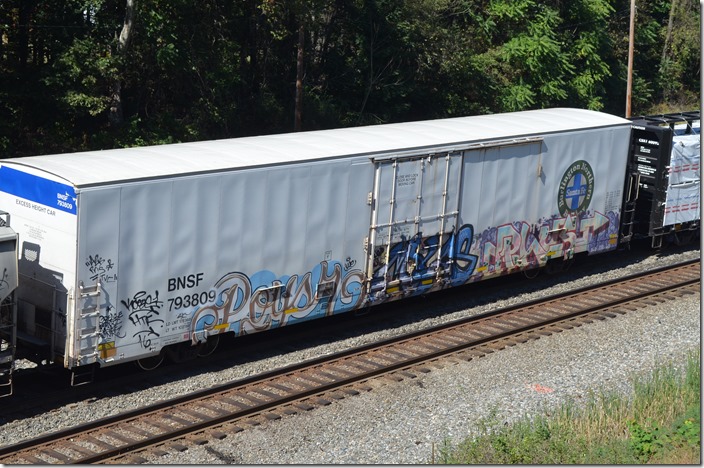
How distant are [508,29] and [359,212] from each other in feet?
81.7

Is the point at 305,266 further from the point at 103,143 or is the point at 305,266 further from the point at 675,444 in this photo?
the point at 103,143

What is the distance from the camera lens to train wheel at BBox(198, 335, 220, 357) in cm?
1420

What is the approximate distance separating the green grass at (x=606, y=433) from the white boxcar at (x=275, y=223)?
414cm

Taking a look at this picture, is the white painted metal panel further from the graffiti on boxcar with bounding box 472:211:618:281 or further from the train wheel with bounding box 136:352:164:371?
the train wheel with bounding box 136:352:164:371

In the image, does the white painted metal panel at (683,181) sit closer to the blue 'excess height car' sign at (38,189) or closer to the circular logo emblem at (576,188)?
the circular logo emblem at (576,188)

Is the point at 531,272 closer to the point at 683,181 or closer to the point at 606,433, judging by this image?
the point at 683,181

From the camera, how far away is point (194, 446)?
11477 mm

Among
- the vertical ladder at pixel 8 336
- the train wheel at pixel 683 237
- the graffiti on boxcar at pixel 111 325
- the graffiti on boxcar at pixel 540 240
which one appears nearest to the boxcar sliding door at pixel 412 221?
the graffiti on boxcar at pixel 540 240

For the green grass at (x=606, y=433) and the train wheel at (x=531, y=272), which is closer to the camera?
the green grass at (x=606, y=433)

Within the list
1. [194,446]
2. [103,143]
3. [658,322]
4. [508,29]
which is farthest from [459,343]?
[508,29]

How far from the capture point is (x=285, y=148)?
1490cm

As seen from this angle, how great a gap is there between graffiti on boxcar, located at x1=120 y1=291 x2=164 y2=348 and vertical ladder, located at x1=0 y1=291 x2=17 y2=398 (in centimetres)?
142

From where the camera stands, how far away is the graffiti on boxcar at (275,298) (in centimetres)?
1372

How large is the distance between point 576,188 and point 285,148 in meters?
7.51
